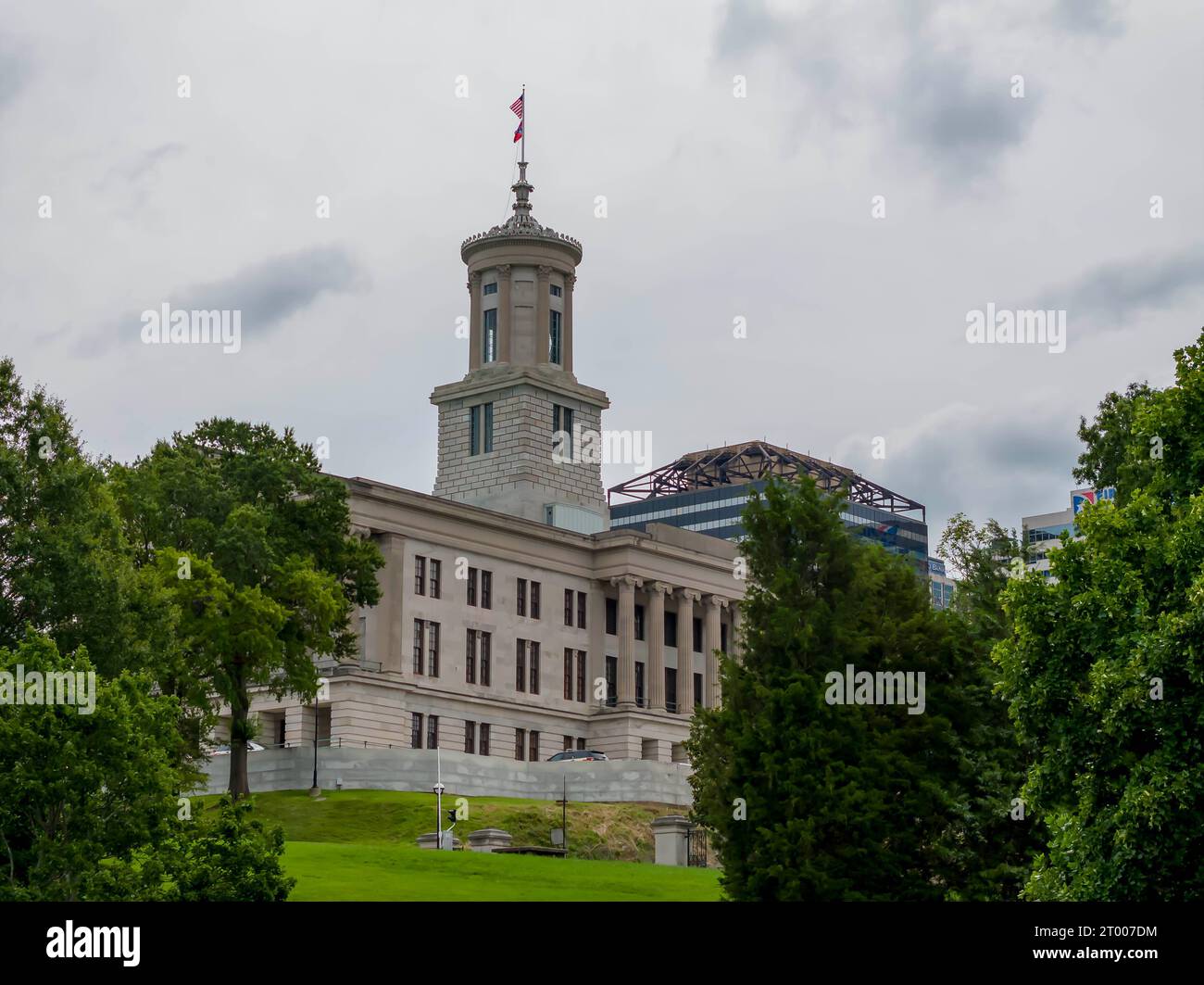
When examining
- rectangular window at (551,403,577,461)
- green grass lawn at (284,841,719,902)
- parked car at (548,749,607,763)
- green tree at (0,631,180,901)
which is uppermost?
rectangular window at (551,403,577,461)

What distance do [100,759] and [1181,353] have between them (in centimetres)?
2500

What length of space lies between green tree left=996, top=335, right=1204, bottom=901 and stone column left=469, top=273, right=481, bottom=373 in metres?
90.0

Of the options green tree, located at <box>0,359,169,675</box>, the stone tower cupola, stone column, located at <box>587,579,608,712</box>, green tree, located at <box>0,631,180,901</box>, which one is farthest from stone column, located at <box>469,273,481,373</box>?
green tree, located at <box>0,631,180,901</box>

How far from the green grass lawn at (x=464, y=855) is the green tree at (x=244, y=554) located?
6.05 meters

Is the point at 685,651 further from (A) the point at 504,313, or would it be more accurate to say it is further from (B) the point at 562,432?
(A) the point at 504,313

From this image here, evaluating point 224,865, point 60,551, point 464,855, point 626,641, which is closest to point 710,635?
point 626,641

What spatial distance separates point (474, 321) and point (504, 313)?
3.15 meters

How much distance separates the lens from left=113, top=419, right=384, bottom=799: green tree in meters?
69.3

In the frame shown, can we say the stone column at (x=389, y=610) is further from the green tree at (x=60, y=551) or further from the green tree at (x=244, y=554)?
the green tree at (x=60, y=551)

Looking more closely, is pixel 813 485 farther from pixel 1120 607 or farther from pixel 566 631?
pixel 566 631

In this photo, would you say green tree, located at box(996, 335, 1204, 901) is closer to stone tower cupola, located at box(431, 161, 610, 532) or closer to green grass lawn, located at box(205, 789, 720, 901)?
green grass lawn, located at box(205, 789, 720, 901)

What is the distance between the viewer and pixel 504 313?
124312 mm

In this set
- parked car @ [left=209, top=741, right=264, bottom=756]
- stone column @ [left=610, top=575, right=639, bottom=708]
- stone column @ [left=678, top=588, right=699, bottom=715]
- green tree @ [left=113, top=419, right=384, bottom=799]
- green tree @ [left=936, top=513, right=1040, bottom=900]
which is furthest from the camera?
stone column @ [left=678, top=588, right=699, bottom=715]

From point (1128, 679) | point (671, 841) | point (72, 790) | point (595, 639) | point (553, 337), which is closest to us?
point (1128, 679)
